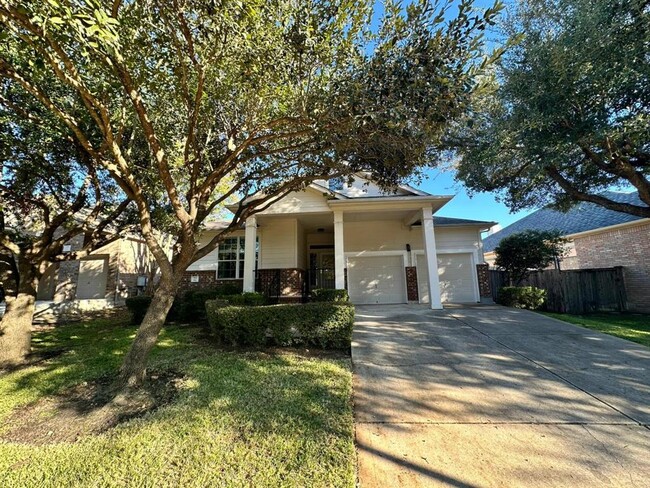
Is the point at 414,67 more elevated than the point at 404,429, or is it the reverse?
the point at 414,67

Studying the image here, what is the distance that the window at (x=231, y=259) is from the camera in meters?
13.5

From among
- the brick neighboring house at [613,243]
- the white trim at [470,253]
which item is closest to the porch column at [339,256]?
the white trim at [470,253]

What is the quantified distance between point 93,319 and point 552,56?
58.2ft

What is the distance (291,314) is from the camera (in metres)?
6.32

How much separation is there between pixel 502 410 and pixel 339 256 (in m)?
7.42

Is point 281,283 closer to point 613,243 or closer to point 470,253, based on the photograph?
point 470,253

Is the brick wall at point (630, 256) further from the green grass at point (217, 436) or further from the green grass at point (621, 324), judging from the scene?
the green grass at point (217, 436)

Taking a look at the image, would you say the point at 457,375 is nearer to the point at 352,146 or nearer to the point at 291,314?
the point at 291,314

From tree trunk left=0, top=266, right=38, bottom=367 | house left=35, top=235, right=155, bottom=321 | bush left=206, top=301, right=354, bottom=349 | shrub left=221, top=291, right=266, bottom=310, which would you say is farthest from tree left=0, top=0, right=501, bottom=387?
house left=35, top=235, right=155, bottom=321

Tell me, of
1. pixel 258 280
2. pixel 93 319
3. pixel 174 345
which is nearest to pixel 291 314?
pixel 174 345

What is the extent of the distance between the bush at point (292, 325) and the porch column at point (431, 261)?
5.08m

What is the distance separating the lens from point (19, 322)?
240 inches

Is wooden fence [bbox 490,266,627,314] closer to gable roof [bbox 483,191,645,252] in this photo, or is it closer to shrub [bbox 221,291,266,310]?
gable roof [bbox 483,191,645,252]

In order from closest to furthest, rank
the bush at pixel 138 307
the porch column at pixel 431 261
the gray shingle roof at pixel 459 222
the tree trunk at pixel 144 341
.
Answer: the tree trunk at pixel 144 341 → the bush at pixel 138 307 → the porch column at pixel 431 261 → the gray shingle roof at pixel 459 222
